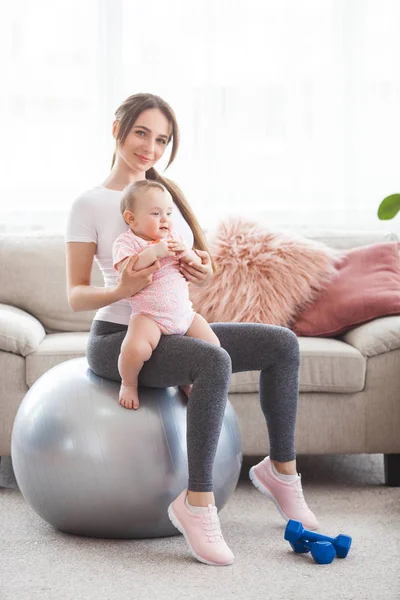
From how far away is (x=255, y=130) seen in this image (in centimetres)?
395

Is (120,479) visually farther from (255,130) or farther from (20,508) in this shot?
(255,130)

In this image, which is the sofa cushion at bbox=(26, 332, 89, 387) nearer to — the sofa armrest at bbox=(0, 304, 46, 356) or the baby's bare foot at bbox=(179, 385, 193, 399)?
the sofa armrest at bbox=(0, 304, 46, 356)

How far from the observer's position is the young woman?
201cm

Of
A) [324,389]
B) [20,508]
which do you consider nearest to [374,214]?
[324,389]

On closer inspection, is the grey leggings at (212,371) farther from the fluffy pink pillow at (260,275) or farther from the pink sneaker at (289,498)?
the fluffy pink pillow at (260,275)

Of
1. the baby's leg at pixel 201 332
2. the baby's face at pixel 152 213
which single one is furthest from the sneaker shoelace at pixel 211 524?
the baby's face at pixel 152 213

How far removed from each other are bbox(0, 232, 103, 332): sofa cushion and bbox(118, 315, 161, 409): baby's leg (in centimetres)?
115

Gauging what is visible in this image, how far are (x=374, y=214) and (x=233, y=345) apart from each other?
197 cm

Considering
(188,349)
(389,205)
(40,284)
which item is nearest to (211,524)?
(188,349)

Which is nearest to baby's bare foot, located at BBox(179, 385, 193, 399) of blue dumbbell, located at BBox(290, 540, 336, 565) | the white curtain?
blue dumbbell, located at BBox(290, 540, 336, 565)

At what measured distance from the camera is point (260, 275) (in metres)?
3.04

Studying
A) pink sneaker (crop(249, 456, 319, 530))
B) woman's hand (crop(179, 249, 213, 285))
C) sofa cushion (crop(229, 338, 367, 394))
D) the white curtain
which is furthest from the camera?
the white curtain

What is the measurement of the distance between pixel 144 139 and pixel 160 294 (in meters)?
0.42

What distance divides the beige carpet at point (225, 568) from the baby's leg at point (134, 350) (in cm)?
38
